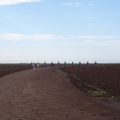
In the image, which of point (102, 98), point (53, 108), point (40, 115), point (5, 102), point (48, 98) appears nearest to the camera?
point (40, 115)

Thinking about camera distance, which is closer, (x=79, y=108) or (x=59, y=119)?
(x=59, y=119)

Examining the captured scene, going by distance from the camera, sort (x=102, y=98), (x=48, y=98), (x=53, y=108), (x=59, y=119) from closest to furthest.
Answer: (x=59, y=119) < (x=53, y=108) < (x=48, y=98) < (x=102, y=98)

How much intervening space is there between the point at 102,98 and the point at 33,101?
14.6ft

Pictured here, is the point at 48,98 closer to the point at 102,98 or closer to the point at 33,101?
the point at 33,101

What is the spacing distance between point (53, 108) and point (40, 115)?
1997 mm

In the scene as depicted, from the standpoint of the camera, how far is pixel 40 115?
15.3 meters

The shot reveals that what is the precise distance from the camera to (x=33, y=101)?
65.6 feet

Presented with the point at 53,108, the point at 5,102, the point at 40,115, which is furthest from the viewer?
the point at 5,102

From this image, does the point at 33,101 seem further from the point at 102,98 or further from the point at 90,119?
the point at 90,119

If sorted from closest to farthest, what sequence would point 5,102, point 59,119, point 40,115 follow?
1. point 59,119
2. point 40,115
3. point 5,102

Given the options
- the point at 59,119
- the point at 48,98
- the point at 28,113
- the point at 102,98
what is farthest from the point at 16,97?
the point at 59,119

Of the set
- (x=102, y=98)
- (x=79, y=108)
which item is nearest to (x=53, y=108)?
→ (x=79, y=108)

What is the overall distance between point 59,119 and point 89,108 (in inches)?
130

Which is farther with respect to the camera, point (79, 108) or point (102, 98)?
point (102, 98)
